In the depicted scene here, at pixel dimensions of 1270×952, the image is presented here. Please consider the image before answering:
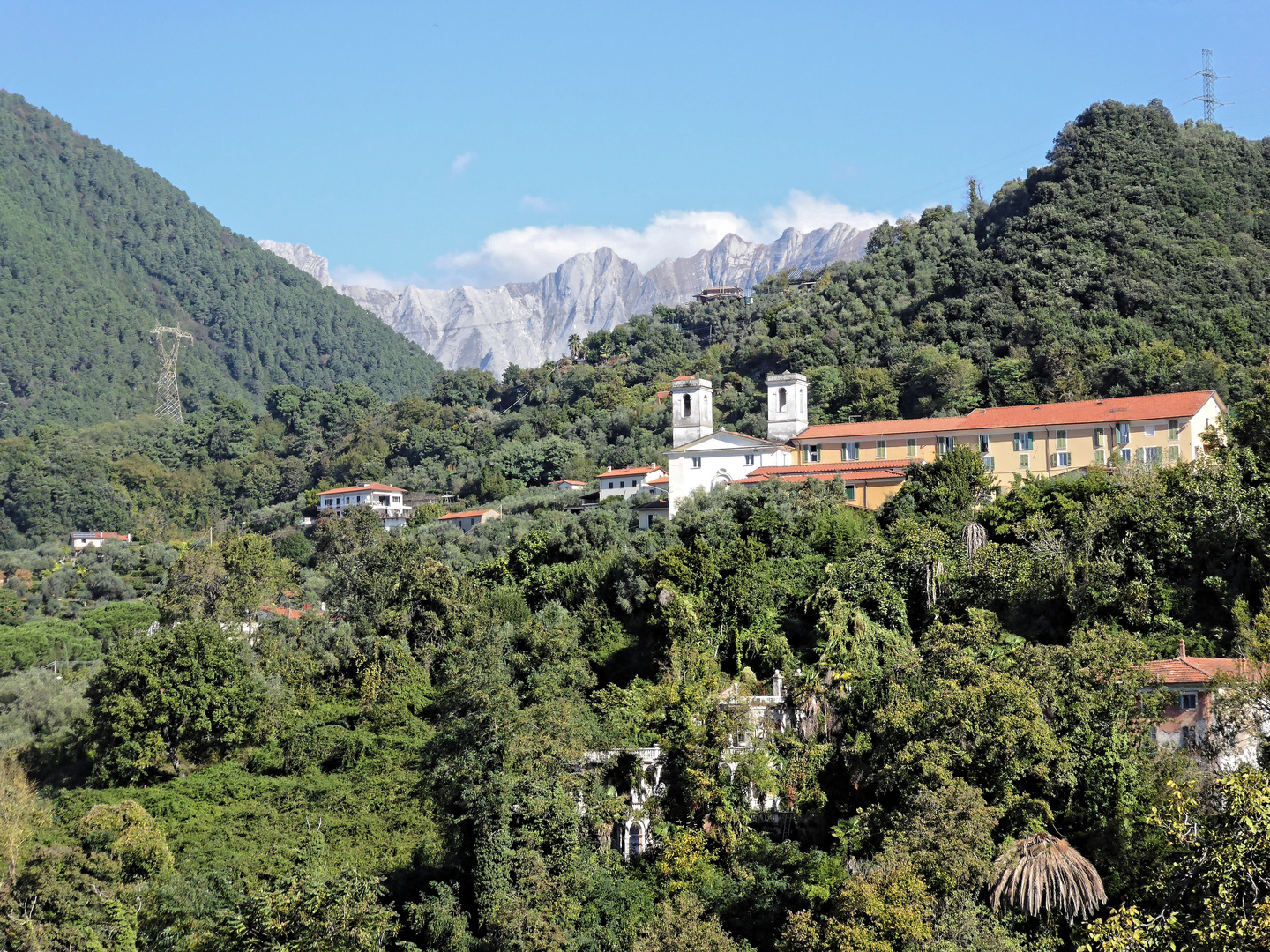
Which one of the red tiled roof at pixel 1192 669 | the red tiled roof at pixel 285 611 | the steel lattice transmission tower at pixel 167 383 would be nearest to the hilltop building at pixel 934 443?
the red tiled roof at pixel 1192 669

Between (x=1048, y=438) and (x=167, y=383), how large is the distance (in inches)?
4324

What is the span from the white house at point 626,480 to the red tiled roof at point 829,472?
11.6 metres

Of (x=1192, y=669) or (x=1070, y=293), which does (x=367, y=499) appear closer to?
(x=1070, y=293)

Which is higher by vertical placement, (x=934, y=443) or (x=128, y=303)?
(x=128, y=303)

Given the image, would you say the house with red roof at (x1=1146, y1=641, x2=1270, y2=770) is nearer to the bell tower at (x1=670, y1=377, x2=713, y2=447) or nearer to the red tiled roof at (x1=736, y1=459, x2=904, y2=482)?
the red tiled roof at (x1=736, y1=459, x2=904, y2=482)

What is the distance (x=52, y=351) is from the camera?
14612 centimetres

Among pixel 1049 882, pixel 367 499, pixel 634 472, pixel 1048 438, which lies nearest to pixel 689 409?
pixel 634 472

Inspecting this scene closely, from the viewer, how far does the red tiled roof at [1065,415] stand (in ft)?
139

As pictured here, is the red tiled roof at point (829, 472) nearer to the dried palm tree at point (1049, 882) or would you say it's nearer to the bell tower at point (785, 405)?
the bell tower at point (785, 405)

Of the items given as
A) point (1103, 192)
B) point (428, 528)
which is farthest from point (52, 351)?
point (1103, 192)

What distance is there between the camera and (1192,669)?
27297 mm

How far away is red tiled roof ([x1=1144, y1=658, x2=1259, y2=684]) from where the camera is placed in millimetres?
26594

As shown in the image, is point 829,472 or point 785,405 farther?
point 785,405

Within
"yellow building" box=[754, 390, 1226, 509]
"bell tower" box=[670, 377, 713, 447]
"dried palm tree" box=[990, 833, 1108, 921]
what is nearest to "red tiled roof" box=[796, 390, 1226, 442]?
"yellow building" box=[754, 390, 1226, 509]
